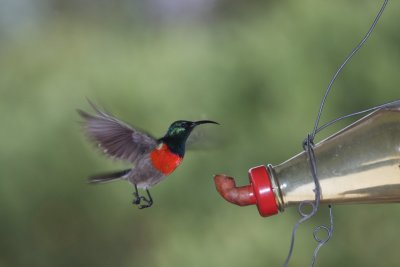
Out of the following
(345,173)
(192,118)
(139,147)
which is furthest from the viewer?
Answer: (192,118)

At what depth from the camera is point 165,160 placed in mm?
1940

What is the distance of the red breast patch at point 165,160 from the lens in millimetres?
1936

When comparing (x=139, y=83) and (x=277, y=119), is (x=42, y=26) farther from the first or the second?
(x=277, y=119)

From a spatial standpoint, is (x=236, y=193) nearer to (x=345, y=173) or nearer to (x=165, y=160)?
(x=345, y=173)

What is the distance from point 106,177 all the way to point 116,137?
14 centimetres

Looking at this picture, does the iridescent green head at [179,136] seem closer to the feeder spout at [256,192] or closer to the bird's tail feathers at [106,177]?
the bird's tail feathers at [106,177]

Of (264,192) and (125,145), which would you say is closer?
(264,192)

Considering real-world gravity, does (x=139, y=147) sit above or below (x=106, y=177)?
above

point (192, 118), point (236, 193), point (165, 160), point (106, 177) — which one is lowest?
point (236, 193)

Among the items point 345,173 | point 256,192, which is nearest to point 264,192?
point 256,192

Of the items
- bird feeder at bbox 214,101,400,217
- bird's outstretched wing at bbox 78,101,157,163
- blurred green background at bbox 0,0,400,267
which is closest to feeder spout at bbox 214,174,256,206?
bird feeder at bbox 214,101,400,217

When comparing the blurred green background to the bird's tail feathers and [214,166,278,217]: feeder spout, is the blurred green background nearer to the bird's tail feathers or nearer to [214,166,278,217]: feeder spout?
the bird's tail feathers

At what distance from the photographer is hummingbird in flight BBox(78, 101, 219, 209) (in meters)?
1.92

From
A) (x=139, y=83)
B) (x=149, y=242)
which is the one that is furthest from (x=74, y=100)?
(x=149, y=242)
